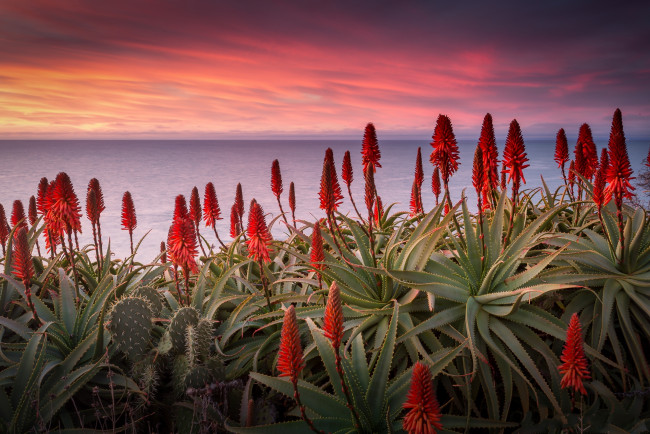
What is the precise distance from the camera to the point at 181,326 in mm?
2707

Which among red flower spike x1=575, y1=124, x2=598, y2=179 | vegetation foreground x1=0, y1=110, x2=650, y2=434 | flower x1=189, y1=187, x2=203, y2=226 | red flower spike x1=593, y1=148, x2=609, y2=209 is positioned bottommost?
vegetation foreground x1=0, y1=110, x2=650, y2=434

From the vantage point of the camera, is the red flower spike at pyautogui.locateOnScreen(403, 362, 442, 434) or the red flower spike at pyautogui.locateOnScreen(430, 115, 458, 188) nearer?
the red flower spike at pyautogui.locateOnScreen(403, 362, 442, 434)

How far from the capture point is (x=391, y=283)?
2770mm

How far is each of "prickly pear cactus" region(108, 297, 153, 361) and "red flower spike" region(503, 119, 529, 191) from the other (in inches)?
98.1

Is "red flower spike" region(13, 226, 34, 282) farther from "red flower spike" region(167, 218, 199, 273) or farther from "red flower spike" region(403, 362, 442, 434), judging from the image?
"red flower spike" region(403, 362, 442, 434)

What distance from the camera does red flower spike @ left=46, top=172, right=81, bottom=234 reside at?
3.16 metres

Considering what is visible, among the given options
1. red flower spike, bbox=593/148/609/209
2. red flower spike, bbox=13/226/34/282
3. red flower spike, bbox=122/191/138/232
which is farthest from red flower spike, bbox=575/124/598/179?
red flower spike, bbox=13/226/34/282

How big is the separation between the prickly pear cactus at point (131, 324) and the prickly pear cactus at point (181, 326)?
6.7 inches

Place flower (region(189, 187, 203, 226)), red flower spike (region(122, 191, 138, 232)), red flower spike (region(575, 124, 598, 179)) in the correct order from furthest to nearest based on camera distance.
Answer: red flower spike (region(575, 124, 598, 179))
flower (region(189, 187, 203, 226))
red flower spike (region(122, 191, 138, 232))

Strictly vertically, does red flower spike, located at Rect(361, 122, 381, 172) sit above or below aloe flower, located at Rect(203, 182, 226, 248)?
above

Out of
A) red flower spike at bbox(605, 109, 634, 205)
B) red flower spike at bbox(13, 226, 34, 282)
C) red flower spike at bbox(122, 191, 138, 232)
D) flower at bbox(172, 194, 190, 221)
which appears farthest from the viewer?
red flower spike at bbox(122, 191, 138, 232)

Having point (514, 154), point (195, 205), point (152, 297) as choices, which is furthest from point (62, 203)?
point (514, 154)

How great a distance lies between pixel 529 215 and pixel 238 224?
293 centimetres

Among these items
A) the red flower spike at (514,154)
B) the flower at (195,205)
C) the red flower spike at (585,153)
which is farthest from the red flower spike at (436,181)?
the flower at (195,205)
